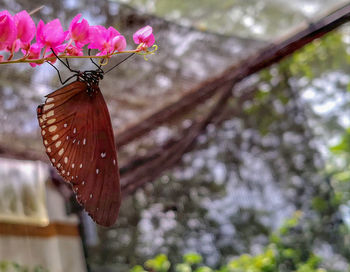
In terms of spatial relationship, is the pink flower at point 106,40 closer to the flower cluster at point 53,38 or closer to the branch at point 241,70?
the flower cluster at point 53,38

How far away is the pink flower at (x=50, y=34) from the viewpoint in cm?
37

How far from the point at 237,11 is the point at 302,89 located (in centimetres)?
138

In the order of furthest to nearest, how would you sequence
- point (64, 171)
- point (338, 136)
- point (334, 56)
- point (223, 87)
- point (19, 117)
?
point (334, 56) < point (338, 136) < point (223, 87) < point (19, 117) < point (64, 171)

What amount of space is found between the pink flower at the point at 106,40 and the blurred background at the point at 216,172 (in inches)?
65.1

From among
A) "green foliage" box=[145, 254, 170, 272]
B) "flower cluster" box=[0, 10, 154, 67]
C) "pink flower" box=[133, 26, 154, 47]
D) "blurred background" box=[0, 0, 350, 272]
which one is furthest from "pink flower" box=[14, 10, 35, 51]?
"green foliage" box=[145, 254, 170, 272]

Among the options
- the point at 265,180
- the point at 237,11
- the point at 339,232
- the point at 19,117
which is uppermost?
the point at 237,11

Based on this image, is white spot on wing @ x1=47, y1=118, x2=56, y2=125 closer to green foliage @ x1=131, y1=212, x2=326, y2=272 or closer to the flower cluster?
the flower cluster

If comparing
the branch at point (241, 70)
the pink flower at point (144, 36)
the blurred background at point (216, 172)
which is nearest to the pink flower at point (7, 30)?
the pink flower at point (144, 36)

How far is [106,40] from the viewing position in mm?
412

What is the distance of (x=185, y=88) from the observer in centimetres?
246

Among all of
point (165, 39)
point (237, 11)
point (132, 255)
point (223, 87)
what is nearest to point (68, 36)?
point (165, 39)

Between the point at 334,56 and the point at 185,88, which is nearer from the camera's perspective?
the point at 185,88

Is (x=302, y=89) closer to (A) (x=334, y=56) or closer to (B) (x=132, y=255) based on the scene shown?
(A) (x=334, y=56)

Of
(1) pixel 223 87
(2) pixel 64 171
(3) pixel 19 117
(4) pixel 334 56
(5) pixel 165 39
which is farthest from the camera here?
(4) pixel 334 56
